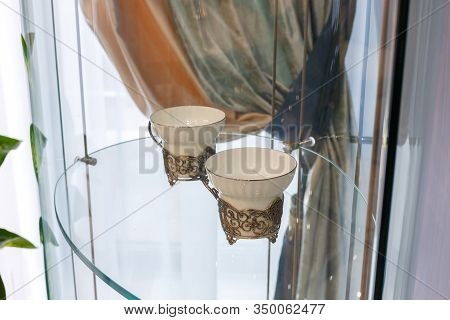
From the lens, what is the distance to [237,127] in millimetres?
1014

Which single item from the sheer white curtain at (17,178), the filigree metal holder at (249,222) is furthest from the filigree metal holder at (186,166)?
the sheer white curtain at (17,178)

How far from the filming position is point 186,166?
2.49 feet

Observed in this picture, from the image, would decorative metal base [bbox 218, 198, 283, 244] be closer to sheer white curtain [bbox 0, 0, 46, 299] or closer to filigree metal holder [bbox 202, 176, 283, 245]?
filigree metal holder [bbox 202, 176, 283, 245]

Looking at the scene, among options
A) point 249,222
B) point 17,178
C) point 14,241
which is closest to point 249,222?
point 249,222

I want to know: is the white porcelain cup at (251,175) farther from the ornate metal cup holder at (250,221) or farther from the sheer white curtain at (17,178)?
the sheer white curtain at (17,178)

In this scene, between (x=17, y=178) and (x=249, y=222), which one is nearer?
(x=249, y=222)

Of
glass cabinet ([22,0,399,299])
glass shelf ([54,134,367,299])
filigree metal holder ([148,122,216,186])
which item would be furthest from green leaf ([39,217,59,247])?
filigree metal holder ([148,122,216,186])

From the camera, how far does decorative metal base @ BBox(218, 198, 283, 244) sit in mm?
631

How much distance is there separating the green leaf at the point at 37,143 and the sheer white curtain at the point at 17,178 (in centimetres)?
5

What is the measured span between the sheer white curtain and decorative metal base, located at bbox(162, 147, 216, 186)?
36 centimetres

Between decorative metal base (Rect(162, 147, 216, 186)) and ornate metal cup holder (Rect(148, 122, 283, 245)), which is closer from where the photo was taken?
ornate metal cup holder (Rect(148, 122, 283, 245))

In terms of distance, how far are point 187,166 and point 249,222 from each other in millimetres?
156

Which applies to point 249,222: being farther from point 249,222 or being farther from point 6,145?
point 6,145

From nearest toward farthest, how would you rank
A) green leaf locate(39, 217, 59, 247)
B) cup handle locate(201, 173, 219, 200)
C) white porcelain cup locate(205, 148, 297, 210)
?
white porcelain cup locate(205, 148, 297, 210), cup handle locate(201, 173, 219, 200), green leaf locate(39, 217, 59, 247)
